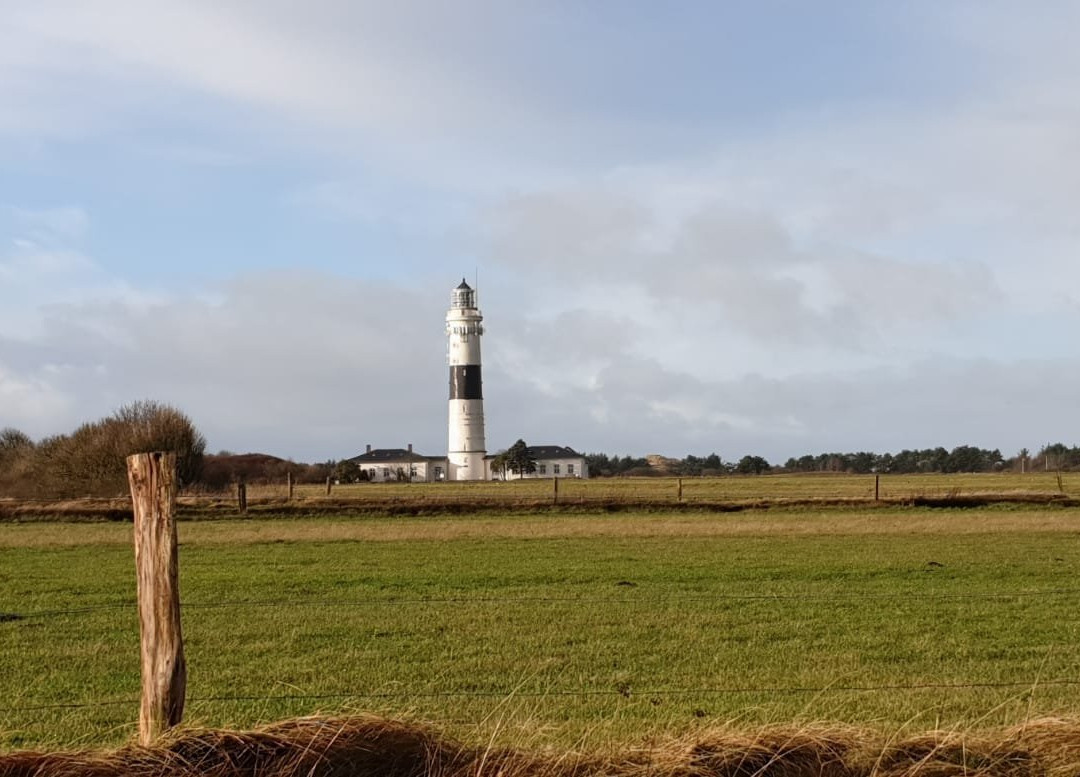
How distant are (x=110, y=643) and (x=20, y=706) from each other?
339 centimetres

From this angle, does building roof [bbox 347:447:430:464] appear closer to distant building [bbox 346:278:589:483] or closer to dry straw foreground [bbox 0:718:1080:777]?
distant building [bbox 346:278:589:483]

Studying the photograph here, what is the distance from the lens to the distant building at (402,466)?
110250 mm

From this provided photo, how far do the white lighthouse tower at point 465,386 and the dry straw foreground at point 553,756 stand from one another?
7899cm

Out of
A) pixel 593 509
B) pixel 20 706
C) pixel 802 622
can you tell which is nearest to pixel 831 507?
pixel 593 509

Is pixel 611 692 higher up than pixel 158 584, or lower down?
lower down

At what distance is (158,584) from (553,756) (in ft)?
6.82

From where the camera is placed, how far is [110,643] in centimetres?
1221

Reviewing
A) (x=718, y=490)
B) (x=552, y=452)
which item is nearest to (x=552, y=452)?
(x=552, y=452)

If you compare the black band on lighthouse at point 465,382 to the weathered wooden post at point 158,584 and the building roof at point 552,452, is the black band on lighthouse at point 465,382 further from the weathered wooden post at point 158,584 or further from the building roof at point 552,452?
the weathered wooden post at point 158,584

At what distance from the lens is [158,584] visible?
19.1ft

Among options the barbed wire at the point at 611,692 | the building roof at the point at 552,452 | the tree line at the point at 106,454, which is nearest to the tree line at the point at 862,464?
the building roof at the point at 552,452

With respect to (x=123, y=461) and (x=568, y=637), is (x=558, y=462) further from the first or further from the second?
(x=568, y=637)

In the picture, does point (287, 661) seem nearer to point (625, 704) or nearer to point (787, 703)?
point (625, 704)

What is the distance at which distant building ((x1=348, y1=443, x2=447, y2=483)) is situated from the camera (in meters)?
110
